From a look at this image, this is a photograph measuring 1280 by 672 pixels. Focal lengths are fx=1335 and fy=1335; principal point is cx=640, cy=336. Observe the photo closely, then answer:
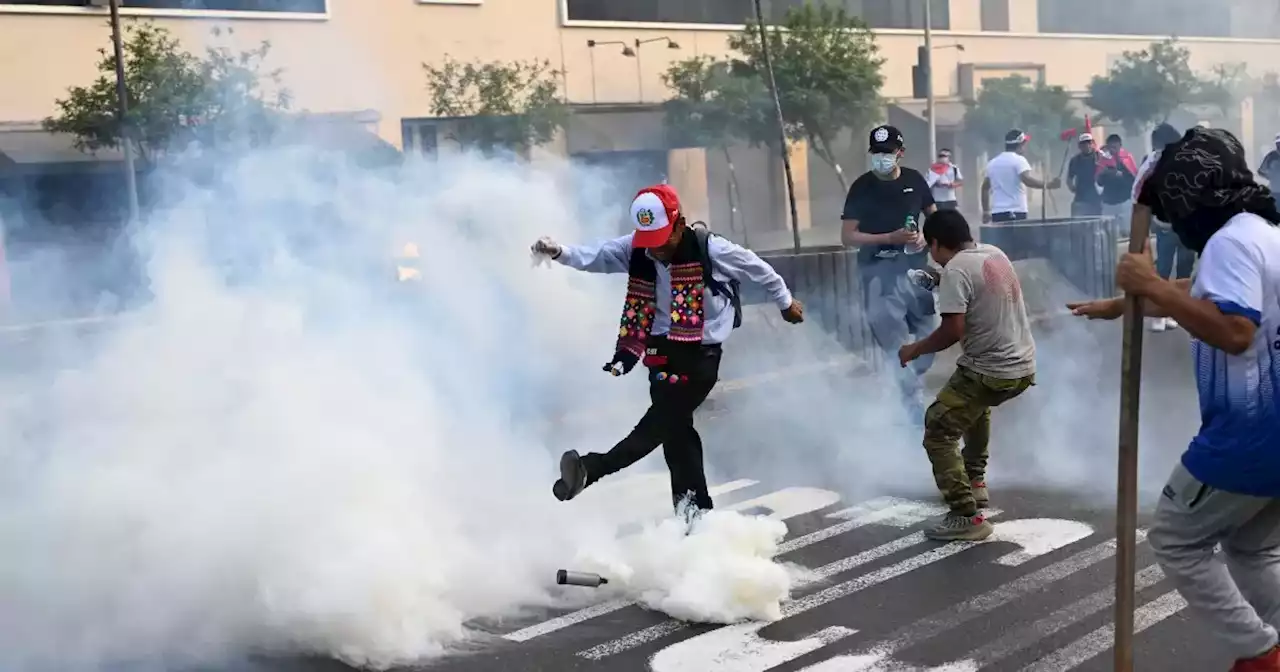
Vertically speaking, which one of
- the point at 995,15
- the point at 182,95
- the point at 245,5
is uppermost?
the point at 995,15

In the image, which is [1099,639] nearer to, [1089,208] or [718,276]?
[718,276]

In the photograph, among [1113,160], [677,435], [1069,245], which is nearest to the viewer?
[677,435]

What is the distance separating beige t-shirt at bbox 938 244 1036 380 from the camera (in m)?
4.95

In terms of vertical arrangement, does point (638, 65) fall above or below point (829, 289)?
above

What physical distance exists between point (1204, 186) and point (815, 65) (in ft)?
76.5

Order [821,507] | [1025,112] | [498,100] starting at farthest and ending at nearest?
[1025,112] → [498,100] → [821,507]

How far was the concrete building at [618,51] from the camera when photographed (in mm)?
8336

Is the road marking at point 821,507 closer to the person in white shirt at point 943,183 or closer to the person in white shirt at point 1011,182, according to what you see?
the person in white shirt at point 1011,182

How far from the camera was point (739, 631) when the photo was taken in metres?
4.05

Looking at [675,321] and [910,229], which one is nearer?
[675,321]

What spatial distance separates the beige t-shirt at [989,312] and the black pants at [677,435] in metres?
0.95

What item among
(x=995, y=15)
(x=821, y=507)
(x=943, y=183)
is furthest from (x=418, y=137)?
(x=995, y=15)

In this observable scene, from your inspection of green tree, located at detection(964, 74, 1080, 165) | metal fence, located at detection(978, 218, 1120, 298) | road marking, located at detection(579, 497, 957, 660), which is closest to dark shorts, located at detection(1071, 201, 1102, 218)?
metal fence, located at detection(978, 218, 1120, 298)

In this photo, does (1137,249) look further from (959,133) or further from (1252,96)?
(959,133)
